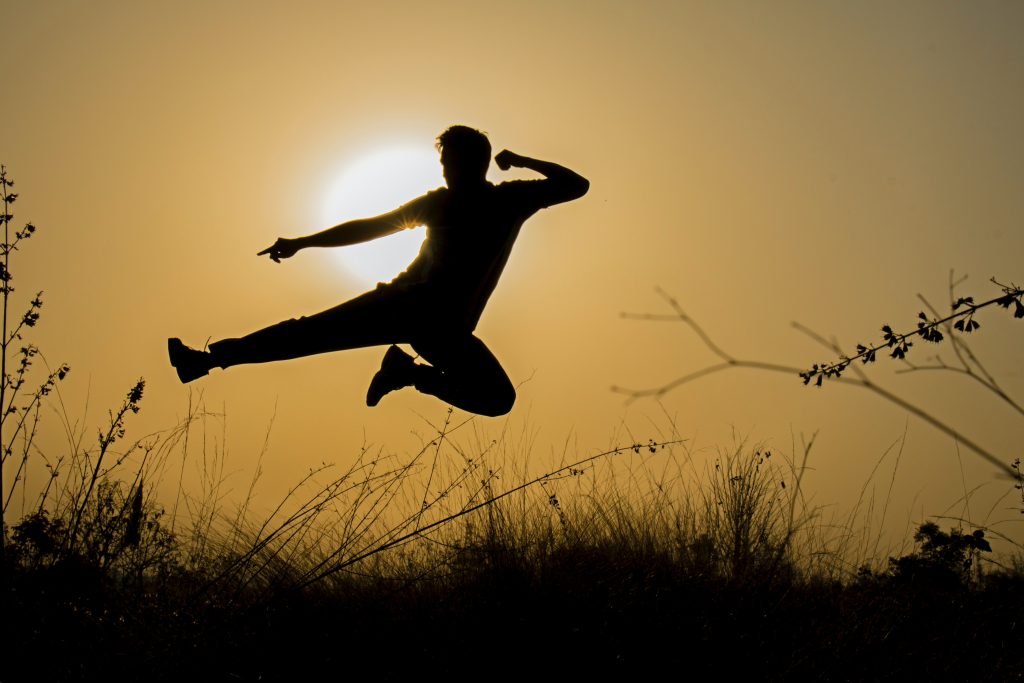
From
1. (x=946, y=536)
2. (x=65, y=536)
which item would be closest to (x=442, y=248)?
(x=65, y=536)

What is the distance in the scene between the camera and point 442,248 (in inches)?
158

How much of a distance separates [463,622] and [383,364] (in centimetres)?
136

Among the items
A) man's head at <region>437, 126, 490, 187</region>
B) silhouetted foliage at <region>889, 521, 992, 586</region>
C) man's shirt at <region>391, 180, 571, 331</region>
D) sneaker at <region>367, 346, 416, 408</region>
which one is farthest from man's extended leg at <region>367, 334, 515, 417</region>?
silhouetted foliage at <region>889, 521, 992, 586</region>

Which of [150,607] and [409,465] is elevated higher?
[409,465]

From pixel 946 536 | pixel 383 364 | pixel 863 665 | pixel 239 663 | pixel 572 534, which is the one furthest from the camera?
pixel 946 536

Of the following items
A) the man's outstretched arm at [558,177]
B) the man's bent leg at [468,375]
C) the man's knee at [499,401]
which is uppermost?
the man's outstretched arm at [558,177]

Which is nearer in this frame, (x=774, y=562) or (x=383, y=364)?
(x=383, y=364)

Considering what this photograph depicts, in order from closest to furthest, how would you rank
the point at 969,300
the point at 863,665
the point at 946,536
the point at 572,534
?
the point at 969,300, the point at 863,665, the point at 572,534, the point at 946,536

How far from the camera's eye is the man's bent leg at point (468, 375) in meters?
4.00

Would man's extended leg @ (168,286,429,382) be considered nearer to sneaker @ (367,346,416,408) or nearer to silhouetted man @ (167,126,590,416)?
silhouetted man @ (167,126,590,416)

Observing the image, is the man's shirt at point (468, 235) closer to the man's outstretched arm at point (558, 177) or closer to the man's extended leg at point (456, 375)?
the man's outstretched arm at point (558, 177)

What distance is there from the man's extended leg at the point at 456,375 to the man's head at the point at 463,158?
79cm

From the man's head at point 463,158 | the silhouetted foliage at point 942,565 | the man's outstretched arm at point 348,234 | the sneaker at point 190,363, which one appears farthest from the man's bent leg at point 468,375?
the silhouetted foliage at point 942,565

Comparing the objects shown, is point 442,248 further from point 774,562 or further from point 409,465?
point 774,562
